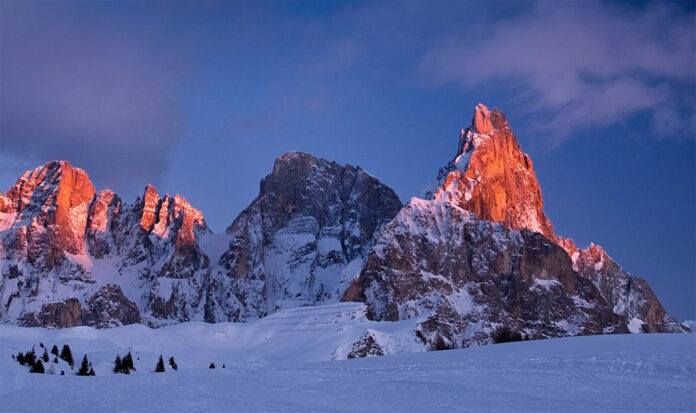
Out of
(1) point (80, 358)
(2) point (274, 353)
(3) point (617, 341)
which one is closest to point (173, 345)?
(2) point (274, 353)

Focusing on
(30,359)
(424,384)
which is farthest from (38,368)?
(424,384)

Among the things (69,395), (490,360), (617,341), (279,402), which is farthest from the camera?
(617,341)

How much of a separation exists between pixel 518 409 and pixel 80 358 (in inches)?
1040

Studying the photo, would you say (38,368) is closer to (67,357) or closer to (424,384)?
(67,357)

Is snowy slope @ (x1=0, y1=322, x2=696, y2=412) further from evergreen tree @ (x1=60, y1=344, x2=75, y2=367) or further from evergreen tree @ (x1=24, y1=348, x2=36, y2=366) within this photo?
evergreen tree @ (x1=60, y1=344, x2=75, y2=367)

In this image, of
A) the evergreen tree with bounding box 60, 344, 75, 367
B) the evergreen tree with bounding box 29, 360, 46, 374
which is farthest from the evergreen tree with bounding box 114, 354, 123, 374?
the evergreen tree with bounding box 29, 360, 46, 374

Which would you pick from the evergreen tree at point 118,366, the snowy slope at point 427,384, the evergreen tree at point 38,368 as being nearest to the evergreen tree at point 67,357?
the snowy slope at point 427,384

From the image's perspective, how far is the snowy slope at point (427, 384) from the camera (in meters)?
23.8

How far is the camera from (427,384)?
27.7m

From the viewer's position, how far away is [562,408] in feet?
76.1

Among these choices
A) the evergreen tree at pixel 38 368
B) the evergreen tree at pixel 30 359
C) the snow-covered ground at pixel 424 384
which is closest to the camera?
the snow-covered ground at pixel 424 384

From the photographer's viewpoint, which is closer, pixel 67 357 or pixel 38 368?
pixel 38 368

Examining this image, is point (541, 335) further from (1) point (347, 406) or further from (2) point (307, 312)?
→ (1) point (347, 406)

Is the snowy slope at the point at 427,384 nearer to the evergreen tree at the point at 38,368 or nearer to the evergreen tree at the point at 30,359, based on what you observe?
the evergreen tree at the point at 38,368
